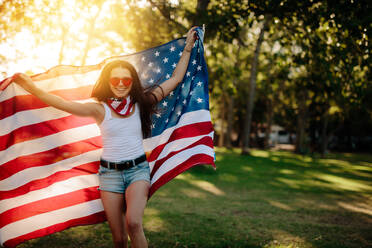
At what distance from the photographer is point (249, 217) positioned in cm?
731

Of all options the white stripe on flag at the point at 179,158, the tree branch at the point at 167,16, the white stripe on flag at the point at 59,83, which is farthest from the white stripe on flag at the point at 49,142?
the tree branch at the point at 167,16

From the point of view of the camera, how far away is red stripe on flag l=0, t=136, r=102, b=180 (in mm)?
4207

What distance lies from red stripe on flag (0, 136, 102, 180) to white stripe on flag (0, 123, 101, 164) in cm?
5

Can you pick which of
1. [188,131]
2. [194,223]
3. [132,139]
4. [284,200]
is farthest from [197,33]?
[284,200]

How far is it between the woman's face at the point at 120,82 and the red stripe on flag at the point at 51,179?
135cm

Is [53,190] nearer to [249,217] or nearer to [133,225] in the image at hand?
[133,225]

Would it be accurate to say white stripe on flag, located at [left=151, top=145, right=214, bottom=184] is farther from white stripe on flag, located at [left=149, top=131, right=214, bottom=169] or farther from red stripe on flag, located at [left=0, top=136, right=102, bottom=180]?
red stripe on flag, located at [left=0, top=136, right=102, bottom=180]

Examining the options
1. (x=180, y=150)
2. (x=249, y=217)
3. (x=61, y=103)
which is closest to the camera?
(x=61, y=103)

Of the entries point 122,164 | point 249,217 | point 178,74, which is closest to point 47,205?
point 122,164

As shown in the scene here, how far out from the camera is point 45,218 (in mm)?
4250

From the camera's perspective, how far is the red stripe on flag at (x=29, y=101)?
13.8 feet

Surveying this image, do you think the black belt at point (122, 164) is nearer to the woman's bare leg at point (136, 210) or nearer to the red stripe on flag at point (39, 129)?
the woman's bare leg at point (136, 210)

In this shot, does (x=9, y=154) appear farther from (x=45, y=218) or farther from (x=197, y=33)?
(x=197, y=33)

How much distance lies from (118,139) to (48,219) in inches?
70.3
